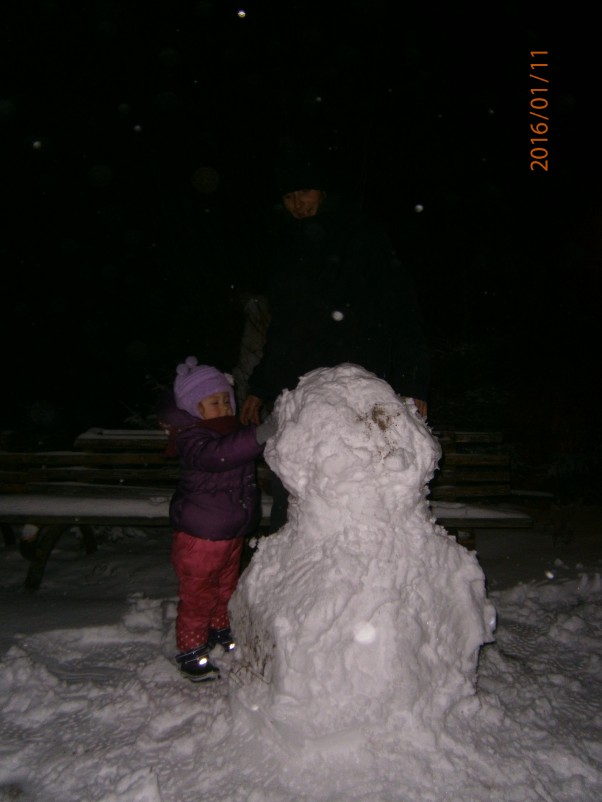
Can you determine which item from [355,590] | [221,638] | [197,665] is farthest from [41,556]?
[355,590]

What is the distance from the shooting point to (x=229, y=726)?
215 centimetres

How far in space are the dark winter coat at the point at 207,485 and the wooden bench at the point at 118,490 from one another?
3.54 feet

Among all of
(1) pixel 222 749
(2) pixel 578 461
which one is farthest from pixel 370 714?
(2) pixel 578 461

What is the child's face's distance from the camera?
9.30 feet

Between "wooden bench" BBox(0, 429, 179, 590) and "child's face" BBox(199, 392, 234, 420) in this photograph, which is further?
"wooden bench" BBox(0, 429, 179, 590)

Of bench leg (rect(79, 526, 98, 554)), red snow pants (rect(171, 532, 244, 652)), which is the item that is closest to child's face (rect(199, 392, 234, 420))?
red snow pants (rect(171, 532, 244, 652))

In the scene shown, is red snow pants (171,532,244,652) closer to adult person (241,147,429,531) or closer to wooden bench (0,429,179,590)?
adult person (241,147,429,531)

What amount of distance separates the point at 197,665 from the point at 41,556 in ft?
6.28

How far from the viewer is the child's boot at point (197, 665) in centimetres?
259

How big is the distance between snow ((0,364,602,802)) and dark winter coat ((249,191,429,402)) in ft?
1.90

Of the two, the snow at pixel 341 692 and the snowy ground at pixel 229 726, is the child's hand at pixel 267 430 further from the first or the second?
the snowy ground at pixel 229 726

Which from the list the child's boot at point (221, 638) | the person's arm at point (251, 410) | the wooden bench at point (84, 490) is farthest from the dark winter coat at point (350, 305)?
the wooden bench at point (84, 490)
